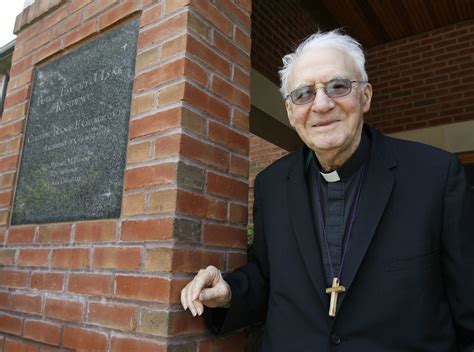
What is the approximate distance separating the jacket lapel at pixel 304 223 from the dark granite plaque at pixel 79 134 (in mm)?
736

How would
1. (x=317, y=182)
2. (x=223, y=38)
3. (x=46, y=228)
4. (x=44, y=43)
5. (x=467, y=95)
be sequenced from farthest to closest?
(x=467, y=95)
(x=44, y=43)
(x=46, y=228)
(x=223, y=38)
(x=317, y=182)

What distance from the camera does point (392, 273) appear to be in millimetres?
1286

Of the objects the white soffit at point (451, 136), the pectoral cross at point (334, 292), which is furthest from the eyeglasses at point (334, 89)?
the white soffit at point (451, 136)

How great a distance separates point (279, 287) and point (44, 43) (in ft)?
6.31

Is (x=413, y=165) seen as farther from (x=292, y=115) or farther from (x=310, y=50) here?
(x=310, y=50)

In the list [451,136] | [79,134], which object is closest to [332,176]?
[79,134]

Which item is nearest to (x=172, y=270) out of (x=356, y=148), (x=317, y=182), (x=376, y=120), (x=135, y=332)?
(x=135, y=332)

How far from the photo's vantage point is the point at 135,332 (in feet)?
4.70

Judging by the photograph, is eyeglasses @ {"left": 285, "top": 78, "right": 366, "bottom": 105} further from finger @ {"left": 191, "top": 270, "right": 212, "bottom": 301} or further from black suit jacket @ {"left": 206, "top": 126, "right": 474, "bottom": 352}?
finger @ {"left": 191, "top": 270, "right": 212, "bottom": 301}

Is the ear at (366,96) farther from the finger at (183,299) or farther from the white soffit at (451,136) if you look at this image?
the white soffit at (451,136)

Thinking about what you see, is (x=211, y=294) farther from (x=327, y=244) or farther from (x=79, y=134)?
(x=79, y=134)

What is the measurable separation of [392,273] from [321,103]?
648 mm

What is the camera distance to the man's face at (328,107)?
1.45m

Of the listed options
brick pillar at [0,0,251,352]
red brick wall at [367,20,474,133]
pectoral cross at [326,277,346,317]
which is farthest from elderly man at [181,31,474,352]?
red brick wall at [367,20,474,133]
